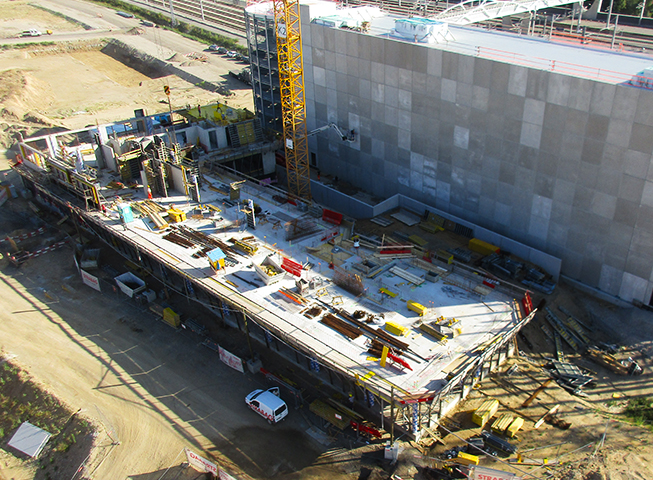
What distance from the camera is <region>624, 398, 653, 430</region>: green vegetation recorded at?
31.8 metres

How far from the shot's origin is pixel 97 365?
37.8 meters

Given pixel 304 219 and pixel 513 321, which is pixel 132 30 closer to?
pixel 304 219

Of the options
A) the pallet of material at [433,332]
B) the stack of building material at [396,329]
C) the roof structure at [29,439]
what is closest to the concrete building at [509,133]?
the pallet of material at [433,332]

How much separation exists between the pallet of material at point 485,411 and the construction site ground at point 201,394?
455 mm

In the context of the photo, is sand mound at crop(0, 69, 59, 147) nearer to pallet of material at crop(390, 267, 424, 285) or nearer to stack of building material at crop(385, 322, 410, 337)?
pallet of material at crop(390, 267, 424, 285)

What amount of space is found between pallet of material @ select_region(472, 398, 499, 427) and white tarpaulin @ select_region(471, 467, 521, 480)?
4452 mm

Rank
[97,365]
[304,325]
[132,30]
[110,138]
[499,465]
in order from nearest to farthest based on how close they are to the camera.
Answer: [499,465], [304,325], [97,365], [110,138], [132,30]

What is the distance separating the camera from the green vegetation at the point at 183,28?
109m

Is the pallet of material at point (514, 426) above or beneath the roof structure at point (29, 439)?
above

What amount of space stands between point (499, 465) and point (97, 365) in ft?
85.4

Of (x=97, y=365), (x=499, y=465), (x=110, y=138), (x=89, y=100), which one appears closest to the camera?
(x=499, y=465)

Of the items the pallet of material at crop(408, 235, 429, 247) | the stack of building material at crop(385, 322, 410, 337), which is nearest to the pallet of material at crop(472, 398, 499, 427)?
the stack of building material at crop(385, 322, 410, 337)

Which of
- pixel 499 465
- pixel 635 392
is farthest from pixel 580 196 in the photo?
pixel 499 465

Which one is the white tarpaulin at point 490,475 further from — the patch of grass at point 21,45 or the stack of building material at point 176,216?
the patch of grass at point 21,45
